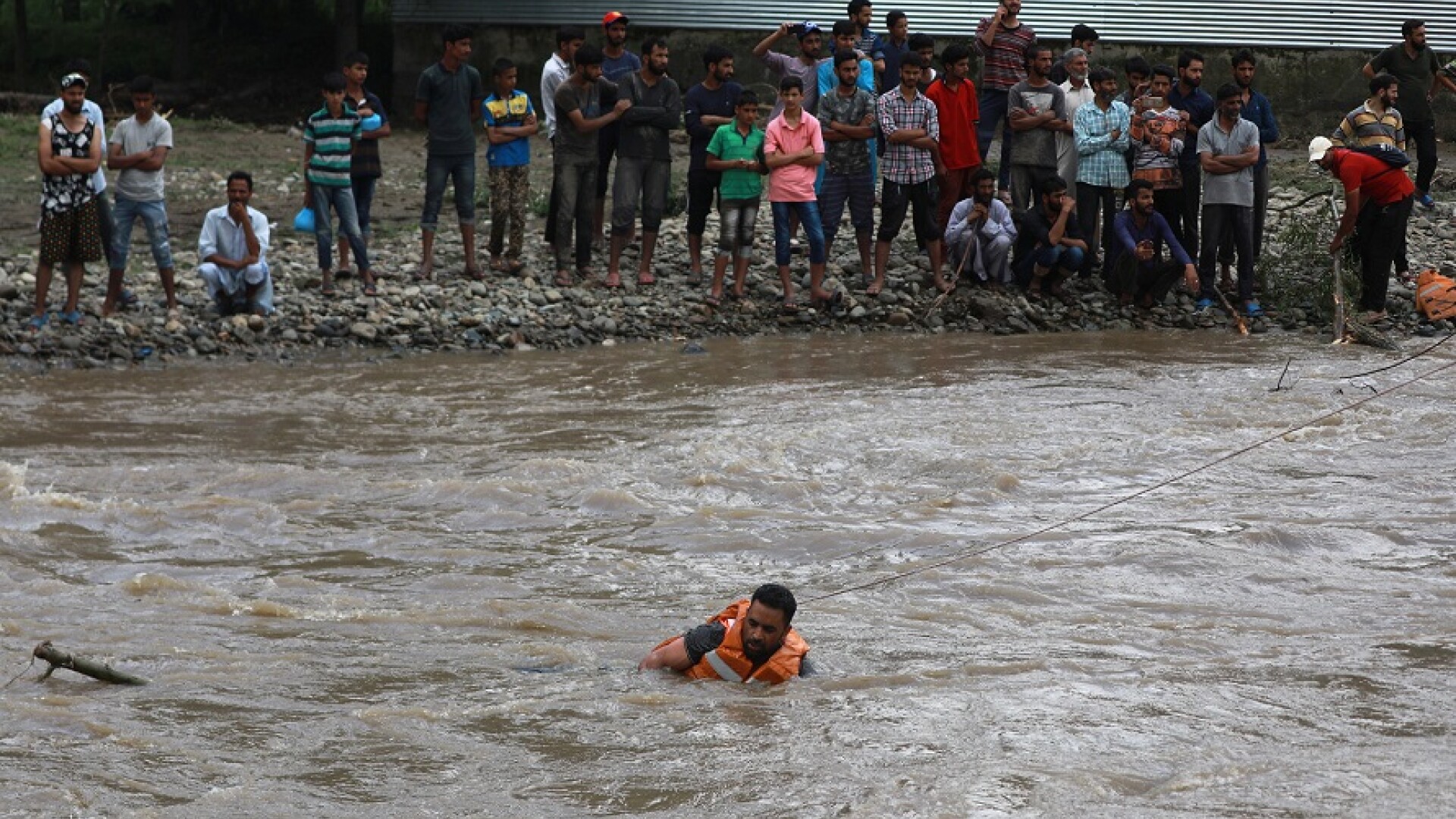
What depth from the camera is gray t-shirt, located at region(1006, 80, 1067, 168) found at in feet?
44.8

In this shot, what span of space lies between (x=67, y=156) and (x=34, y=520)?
3.80 meters

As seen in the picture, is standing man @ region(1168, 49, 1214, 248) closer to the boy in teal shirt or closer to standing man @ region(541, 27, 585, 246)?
standing man @ region(541, 27, 585, 246)

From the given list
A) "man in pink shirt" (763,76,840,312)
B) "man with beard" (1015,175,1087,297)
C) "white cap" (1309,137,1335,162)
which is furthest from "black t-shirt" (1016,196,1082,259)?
"white cap" (1309,137,1335,162)

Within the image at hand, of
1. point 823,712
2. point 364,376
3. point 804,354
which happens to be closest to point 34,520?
point 364,376

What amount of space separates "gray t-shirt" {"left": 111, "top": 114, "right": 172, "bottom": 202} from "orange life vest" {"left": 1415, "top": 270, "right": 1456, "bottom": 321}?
9.24m

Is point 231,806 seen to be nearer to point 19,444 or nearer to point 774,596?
point 774,596

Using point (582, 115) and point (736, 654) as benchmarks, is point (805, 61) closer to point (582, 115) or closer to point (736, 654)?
point (582, 115)

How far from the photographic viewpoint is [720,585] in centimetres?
813

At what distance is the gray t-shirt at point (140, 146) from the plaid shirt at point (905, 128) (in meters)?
4.97

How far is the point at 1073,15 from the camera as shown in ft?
64.8

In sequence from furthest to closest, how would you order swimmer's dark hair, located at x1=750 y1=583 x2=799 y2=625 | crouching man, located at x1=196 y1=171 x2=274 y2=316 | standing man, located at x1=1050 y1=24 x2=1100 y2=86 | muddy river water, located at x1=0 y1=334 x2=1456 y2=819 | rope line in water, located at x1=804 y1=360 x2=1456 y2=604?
standing man, located at x1=1050 y1=24 x2=1100 y2=86 < crouching man, located at x1=196 y1=171 x2=274 y2=316 < rope line in water, located at x1=804 y1=360 x2=1456 y2=604 < swimmer's dark hair, located at x1=750 y1=583 x2=799 y2=625 < muddy river water, located at x1=0 y1=334 x2=1456 y2=819

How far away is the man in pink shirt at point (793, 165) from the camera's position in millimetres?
12781

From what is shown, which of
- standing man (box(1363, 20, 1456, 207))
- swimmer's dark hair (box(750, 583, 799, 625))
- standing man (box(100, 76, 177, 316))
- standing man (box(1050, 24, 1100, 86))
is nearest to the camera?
swimmer's dark hair (box(750, 583, 799, 625))

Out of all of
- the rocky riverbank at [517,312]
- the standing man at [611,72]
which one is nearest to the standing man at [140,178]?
the rocky riverbank at [517,312]
